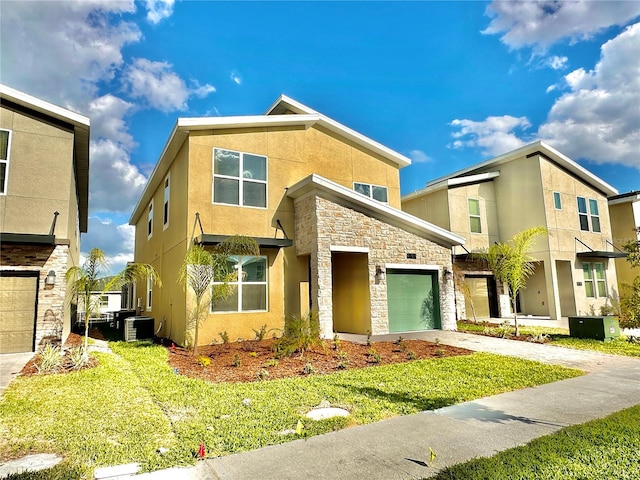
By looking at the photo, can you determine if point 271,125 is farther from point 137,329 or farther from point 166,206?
point 137,329

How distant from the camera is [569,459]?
3.88 meters

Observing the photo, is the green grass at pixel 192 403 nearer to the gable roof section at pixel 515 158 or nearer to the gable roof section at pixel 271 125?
the gable roof section at pixel 271 125

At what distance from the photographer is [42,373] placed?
8.03 m

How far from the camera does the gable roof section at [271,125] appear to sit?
1220 centimetres

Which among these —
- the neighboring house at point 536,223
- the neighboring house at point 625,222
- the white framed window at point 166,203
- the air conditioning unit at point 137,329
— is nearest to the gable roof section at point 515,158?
the neighboring house at point 536,223

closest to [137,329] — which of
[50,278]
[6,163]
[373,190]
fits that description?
[50,278]

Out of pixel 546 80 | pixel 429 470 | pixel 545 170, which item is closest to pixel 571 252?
pixel 545 170

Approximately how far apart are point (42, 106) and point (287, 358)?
10.1m

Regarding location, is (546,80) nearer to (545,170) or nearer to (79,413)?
(545,170)

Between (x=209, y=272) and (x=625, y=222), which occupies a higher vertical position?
(x=625, y=222)

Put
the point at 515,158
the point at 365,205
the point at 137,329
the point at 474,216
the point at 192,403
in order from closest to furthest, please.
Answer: the point at 192,403, the point at 365,205, the point at 137,329, the point at 474,216, the point at 515,158

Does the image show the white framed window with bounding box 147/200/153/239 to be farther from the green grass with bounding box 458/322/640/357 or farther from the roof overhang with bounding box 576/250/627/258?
the roof overhang with bounding box 576/250/627/258

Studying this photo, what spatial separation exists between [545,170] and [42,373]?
73.0 ft

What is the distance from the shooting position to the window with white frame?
20.4 metres
